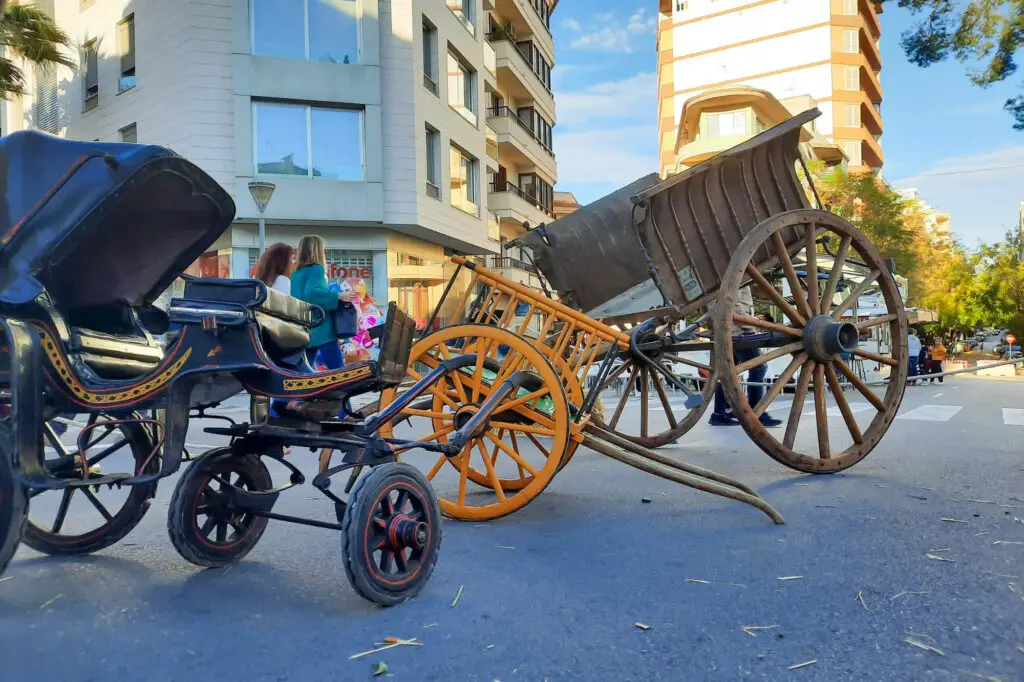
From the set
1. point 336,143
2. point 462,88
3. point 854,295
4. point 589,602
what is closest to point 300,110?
point 336,143

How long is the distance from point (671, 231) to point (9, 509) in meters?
4.30

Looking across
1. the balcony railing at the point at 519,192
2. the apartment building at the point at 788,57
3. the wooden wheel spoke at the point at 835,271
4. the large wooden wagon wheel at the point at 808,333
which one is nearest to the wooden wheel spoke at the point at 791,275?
the large wooden wagon wheel at the point at 808,333

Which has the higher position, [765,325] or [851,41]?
[851,41]

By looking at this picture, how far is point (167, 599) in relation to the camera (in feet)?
10.5

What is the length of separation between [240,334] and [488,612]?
1.43 meters

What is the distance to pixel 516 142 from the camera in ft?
108

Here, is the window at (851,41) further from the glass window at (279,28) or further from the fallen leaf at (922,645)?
the fallen leaf at (922,645)

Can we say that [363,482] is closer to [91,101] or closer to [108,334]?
[108,334]

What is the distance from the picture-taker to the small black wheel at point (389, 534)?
9.41 feet

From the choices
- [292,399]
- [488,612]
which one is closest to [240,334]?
[292,399]

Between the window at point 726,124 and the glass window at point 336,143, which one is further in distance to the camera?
the window at point 726,124

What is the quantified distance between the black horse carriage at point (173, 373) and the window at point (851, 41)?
214 feet

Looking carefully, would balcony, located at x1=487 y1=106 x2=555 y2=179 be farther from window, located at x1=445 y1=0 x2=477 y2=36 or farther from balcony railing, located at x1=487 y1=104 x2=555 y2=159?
window, located at x1=445 y1=0 x2=477 y2=36

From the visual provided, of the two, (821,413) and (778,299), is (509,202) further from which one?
(821,413)
